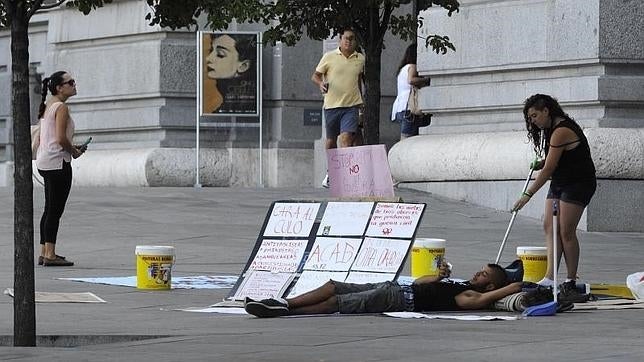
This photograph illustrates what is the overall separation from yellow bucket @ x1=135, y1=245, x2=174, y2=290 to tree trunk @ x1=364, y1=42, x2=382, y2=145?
2490 millimetres

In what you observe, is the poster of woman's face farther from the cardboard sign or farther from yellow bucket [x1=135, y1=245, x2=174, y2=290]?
the cardboard sign

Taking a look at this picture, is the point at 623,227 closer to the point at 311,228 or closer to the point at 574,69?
the point at 574,69

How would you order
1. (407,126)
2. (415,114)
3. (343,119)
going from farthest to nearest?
(407,126)
(415,114)
(343,119)

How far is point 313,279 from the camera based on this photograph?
12727 millimetres

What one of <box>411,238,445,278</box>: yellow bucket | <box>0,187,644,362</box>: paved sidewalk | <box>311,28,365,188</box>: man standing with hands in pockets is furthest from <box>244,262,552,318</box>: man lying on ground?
<box>311,28,365,188</box>: man standing with hands in pockets

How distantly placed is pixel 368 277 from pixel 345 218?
0.55 m

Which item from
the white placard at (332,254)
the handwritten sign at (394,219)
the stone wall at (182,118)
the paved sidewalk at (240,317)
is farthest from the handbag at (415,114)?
the handwritten sign at (394,219)

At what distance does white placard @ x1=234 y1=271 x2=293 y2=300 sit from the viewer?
12422 millimetres

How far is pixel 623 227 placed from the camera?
18859 millimetres

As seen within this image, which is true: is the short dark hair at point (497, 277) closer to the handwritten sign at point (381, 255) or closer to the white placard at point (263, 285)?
the handwritten sign at point (381, 255)

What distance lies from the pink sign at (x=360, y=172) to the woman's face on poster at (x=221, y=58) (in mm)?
11573

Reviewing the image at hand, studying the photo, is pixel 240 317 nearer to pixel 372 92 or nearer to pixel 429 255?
pixel 429 255

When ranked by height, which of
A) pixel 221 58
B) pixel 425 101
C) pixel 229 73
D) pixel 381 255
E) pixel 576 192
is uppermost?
pixel 221 58

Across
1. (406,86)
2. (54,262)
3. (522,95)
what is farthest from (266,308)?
(406,86)
